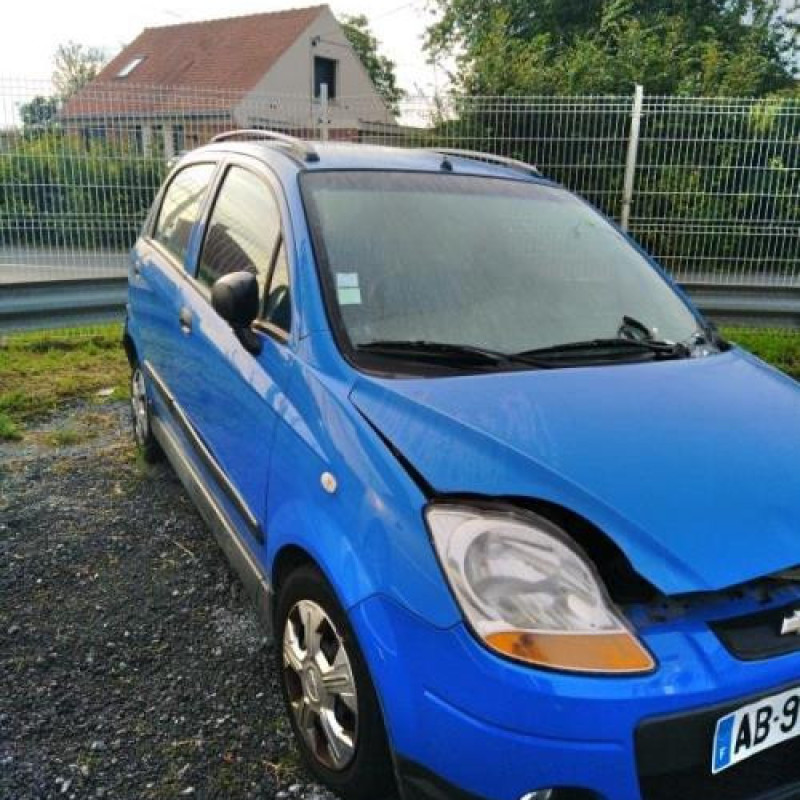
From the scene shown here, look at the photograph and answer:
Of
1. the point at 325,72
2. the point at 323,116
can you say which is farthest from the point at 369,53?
the point at 323,116

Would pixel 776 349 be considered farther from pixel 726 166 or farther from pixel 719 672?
pixel 719 672

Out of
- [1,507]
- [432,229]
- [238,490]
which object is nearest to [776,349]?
[432,229]

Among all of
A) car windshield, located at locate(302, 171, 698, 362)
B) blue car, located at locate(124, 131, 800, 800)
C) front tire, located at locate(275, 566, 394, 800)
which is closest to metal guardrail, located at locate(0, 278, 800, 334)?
blue car, located at locate(124, 131, 800, 800)

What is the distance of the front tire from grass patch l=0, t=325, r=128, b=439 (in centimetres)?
338

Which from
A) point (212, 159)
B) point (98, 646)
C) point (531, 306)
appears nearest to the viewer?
point (531, 306)

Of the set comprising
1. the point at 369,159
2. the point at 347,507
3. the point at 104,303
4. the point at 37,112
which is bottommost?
the point at 104,303

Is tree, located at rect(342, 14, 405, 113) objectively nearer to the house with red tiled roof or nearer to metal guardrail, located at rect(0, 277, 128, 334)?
the house with red tiled roof

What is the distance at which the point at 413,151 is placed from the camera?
10.7 feet

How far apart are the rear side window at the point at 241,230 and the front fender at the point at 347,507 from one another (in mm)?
657

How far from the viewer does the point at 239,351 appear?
100.0 inches

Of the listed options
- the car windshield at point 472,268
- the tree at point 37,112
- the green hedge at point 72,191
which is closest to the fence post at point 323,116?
the green hedge at point 72,191

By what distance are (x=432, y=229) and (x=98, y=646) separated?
1.91 metres

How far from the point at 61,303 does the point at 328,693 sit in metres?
5.31

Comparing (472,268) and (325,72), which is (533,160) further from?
(325,72)
